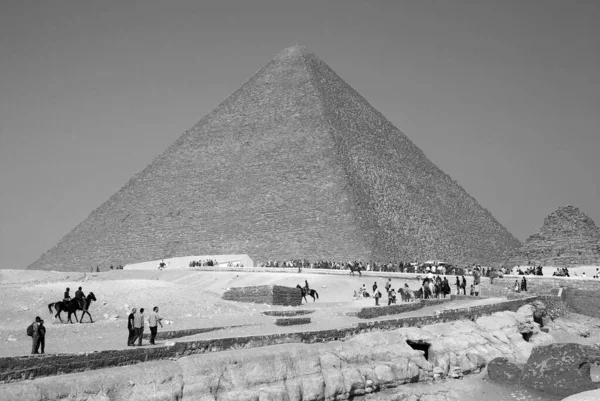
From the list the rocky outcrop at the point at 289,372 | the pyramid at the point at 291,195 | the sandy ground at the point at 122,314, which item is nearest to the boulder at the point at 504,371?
the rocky outcrop at the point at 289,372

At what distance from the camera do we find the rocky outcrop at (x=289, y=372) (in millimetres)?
8133

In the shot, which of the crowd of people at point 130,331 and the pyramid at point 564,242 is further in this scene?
the pyramid at point 564,242

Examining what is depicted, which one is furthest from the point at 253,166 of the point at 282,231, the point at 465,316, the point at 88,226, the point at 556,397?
the point at 556,397

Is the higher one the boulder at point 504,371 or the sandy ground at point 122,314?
the sandy ground at point 122,314

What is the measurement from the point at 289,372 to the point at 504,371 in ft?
14.3

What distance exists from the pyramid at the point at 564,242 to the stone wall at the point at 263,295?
A: 80.1 feet

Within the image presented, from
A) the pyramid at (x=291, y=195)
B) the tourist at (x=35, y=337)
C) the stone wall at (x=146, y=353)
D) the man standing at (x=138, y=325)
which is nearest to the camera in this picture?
the stone wall at (x=146, y=353)

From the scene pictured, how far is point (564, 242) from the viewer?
134 feet

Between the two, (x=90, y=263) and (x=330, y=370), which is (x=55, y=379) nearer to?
(x=330, y=370)

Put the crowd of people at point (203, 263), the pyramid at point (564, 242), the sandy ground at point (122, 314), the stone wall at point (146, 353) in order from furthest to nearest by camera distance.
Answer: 1. the crowd of people at point (203, 263)
2. the pyramid at point (564, 242)
3. the sandy ground at point (122, 314)
4. the stone wall at point (146, 353)

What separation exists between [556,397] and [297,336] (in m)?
3.86

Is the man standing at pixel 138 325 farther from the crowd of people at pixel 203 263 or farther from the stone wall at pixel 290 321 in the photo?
the crowd of people at pixel 203 263

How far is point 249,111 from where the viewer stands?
7156 cm

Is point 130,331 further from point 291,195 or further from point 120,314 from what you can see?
point 291,195
